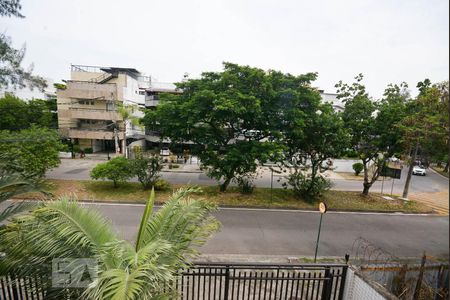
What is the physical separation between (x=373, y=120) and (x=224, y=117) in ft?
27.7

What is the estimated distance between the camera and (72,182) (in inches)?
591

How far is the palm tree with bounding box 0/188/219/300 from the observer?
2645 millimetres

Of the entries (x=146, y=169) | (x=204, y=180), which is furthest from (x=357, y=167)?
(x=146, y=169)

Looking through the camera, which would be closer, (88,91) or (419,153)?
(419,153)

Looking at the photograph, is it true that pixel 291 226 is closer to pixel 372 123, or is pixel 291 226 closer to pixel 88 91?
pixel 372 123

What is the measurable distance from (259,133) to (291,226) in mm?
4966

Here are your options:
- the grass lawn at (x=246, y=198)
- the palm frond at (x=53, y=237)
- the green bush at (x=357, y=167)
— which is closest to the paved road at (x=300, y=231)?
the grass lawn at (x=246, y=198)

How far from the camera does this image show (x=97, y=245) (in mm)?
3160

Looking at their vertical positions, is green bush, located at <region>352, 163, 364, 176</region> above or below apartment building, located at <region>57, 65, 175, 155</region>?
below

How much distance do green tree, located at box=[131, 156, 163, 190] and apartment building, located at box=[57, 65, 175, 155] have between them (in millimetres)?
13001

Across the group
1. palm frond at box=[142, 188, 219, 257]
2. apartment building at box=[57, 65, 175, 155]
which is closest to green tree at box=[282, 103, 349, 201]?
palm frond at box=[142, 188, 219, 257]

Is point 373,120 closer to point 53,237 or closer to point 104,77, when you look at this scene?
point 53,237

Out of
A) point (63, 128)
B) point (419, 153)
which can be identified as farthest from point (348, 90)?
point (63, 128)

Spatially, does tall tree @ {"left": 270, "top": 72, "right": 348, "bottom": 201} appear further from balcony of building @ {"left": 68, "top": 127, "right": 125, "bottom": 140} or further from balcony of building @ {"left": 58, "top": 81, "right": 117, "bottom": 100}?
balcony of building @ {"left": 58, "top": 81, "right": 117, "bottom": 100}
